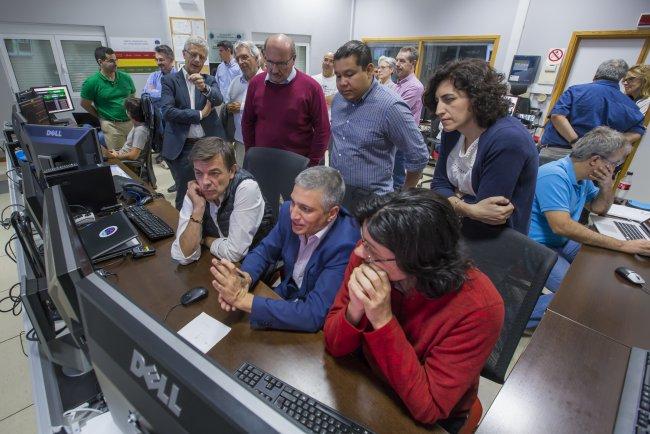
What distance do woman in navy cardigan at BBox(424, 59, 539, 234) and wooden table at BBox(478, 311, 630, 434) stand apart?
47 centimetres

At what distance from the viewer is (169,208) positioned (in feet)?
6.81

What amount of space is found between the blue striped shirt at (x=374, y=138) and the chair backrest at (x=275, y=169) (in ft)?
1.32

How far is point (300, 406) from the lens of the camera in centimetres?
86

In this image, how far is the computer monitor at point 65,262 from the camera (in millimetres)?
537

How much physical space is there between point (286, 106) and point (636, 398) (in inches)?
92.6

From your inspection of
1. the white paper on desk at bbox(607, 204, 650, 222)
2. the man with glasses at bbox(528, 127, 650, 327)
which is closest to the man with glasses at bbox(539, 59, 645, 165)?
the white paper on desk at bbox(607, 204, 650, 222)

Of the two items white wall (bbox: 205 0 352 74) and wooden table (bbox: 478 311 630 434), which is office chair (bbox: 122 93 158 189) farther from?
white wall (bbox: 205 0 352 74)

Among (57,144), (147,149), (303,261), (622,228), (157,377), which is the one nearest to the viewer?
(157,377)

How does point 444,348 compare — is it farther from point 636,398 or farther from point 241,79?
point 241,79

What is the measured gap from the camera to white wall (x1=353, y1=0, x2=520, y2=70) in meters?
5.64

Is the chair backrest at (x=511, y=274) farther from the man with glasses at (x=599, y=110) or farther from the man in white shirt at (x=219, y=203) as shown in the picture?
the man with glasses at (x=599, y=110)

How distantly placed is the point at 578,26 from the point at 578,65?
521mm

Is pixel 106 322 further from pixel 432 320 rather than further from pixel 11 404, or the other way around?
pixel 11 404

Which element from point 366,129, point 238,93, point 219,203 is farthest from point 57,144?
point 238,93
